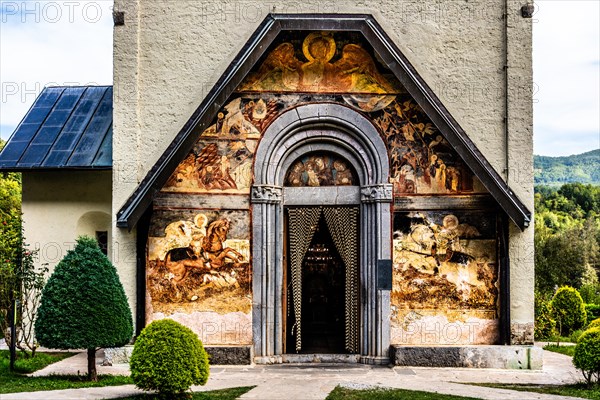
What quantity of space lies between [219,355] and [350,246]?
3367mm

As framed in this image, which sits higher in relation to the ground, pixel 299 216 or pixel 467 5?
pixel 467 5

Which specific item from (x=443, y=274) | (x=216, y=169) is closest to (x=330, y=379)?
(x=443, y=274)

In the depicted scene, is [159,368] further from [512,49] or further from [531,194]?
[512,49]

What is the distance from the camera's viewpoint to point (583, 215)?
226 ft

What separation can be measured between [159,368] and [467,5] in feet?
30.4


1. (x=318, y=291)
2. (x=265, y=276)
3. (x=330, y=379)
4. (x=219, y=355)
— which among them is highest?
(x=265, y=276)

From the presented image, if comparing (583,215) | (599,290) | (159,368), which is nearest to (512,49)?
(159,368)

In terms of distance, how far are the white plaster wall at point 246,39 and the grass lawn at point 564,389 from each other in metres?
4.02

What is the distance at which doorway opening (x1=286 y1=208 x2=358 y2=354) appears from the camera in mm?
14727

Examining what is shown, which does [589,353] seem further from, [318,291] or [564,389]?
[318,291]

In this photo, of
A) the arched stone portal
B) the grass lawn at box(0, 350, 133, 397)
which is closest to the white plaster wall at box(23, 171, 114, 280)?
A: the grass lawn at box(0, 350, 133, 397)

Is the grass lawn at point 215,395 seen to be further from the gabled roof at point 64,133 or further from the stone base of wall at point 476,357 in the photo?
the gabled roof at point 64,133

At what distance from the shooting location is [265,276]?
1422 cm

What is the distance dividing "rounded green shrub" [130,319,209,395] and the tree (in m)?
1.22
